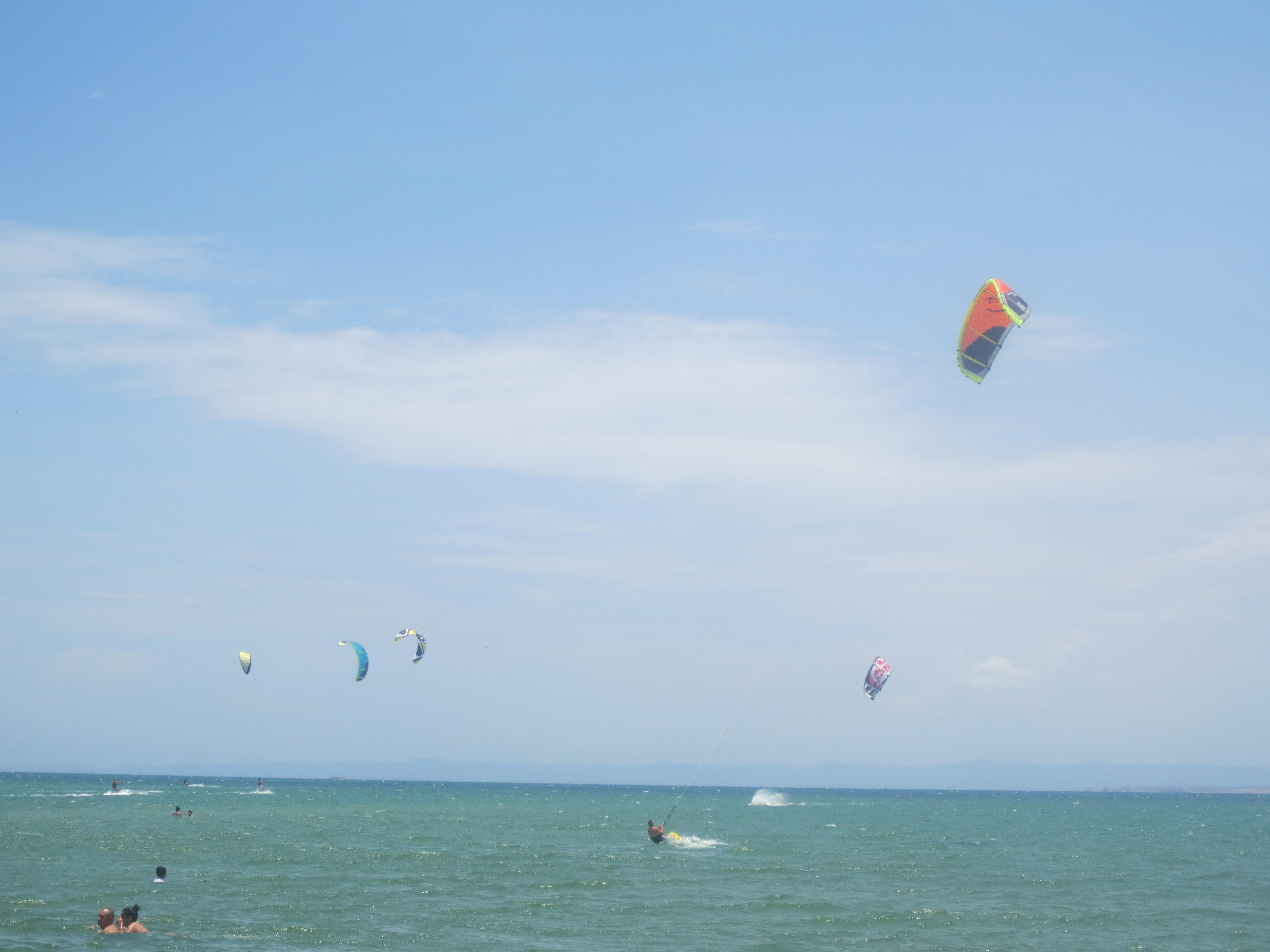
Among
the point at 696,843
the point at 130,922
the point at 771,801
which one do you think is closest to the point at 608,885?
the point at 130,922

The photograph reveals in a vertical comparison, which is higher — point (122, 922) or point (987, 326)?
point (987, 326)

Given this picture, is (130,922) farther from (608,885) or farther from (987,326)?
(987,326)

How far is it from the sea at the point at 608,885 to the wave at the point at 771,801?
127 ft

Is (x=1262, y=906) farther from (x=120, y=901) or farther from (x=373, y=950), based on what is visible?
(x=120, y=901)

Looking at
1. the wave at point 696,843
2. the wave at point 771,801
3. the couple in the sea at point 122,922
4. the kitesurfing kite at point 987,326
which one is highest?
the kitesurfing kite at point 987,326

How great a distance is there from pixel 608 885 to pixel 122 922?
12.4 m

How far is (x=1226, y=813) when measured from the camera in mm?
102062

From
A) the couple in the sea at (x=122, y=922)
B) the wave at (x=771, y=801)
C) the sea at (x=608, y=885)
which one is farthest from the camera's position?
the wave at (x=771, y=801)

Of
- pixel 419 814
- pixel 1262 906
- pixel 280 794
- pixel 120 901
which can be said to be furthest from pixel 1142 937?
pixel 280 794

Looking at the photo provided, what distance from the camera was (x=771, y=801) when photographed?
11175 cm

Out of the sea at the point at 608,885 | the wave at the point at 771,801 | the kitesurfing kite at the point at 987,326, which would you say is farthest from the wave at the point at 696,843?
the wave at the point at 771,801

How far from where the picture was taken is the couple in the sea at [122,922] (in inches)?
722

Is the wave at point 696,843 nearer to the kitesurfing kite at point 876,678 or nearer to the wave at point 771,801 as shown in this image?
the kitesurfing kite at point 876,678

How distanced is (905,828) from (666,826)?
41.5 feet
